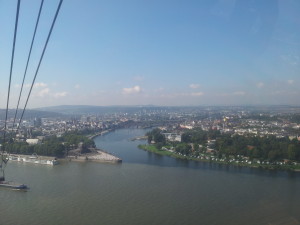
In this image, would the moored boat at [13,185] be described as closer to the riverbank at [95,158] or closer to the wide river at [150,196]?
the wide river at [150,196]

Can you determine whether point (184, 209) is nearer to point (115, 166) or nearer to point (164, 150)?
point (115, 166)

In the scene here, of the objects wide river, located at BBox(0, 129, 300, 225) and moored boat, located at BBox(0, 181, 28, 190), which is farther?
moored boat, located at BBox(0, 181, 28, 190)

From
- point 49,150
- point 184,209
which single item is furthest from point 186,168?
point 49,150

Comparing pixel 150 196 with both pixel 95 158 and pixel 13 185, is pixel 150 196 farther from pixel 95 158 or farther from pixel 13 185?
pixel 95 158

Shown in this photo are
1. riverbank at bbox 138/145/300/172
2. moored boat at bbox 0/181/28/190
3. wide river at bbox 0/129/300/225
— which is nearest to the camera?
wide river at bbox 0/129/300/225

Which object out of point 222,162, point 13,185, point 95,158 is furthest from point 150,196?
point 95,158

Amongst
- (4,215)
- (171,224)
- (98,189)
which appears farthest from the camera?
(98,189)

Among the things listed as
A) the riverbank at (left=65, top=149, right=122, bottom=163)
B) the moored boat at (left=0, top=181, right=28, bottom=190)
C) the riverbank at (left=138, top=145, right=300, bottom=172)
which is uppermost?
the moored boat at (left=0, top=181, right=28, bottom=190)

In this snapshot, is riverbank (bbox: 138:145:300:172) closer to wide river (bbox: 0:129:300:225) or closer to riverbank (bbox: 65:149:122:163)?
wide river (bbox: 0:129:300:225)

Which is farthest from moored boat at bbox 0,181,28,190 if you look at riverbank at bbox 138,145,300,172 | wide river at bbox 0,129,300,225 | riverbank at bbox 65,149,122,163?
riverbank at bbox 138,145,300,172
